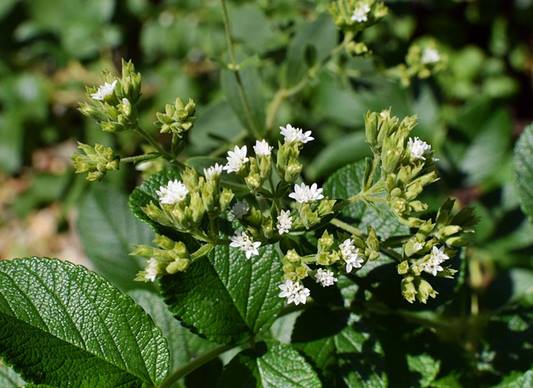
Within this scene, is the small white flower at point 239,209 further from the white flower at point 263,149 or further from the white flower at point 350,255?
the white flower at point 350,255

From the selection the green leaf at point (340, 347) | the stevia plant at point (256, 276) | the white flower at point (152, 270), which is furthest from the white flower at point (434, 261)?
the white flower at point (152, 270)

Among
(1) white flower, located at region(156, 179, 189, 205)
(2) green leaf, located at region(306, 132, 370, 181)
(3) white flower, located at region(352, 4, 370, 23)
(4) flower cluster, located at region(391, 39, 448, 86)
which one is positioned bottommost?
(1) white flower, located at region(156, 179, 189, 205)

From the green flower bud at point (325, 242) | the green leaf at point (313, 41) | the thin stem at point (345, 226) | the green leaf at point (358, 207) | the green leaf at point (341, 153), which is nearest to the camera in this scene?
the green flower bud at point (325, 242)

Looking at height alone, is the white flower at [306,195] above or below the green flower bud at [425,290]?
above

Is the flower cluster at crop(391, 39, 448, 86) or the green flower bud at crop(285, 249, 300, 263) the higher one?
the flower cluster at crop(391, 39, 448, 86)

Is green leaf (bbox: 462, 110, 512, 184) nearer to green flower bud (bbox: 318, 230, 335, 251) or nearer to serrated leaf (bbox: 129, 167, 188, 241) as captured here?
green flower bud (bbox: 318, 230, 335, 251)

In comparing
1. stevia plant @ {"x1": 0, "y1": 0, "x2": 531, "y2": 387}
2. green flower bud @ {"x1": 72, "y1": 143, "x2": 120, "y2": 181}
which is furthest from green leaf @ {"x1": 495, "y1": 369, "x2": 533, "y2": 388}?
green flower bud @ {"x1": 72, "y1": 143, "x2": 120, "y2": 181}

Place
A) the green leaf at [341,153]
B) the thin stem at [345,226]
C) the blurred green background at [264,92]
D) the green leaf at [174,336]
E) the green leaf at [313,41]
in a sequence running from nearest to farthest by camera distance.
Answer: the thin stem at [345,226] < the green leaf at [174,336] < the green leaf at [313,41] < the blurred green background at [264,92] < the green leaf at [341,153]
